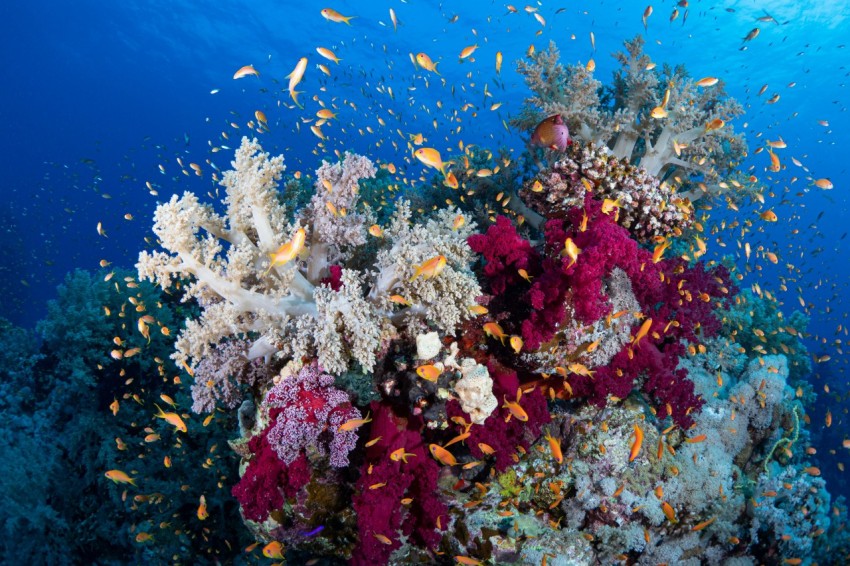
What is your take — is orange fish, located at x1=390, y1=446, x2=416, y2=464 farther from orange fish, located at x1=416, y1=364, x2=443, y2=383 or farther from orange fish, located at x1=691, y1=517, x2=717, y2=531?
orange fish, located at x1=691, y1=517, x2=717, y2=531

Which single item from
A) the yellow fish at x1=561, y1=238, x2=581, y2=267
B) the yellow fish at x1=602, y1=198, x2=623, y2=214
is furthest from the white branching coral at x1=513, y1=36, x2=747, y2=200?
the yellow fish at x1=561, y1=238, x2=581, y2=267

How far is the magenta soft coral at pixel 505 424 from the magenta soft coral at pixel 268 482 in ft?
5.16

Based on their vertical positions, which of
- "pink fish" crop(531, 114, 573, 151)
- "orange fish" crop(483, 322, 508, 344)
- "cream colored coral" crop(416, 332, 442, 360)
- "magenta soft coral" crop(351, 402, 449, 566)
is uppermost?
"pink fish" crop(531, 114, 573, 151)

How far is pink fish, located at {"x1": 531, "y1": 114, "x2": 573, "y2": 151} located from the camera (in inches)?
243

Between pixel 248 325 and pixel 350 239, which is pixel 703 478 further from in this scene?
pixel 248 325

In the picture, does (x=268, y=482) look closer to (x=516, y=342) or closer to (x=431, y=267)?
(x=431, y=267)

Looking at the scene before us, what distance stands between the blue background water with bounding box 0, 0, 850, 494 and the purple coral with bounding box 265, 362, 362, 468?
10.7m

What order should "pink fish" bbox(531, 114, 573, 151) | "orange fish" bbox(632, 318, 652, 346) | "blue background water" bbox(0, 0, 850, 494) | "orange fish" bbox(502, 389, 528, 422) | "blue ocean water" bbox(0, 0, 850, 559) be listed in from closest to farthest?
"orange fish" bbox(502, 389, 528, 422) → "orange fish" bbox(632, 318, 652, 346) → "pink fish" bbox(531, 114, 573, 151) → "blue ocean water" bbox(0, 0, 850, 559) → "blue background water" bbox(0, 0, 850, 494)

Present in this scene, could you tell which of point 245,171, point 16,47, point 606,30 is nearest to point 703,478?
point 245,171

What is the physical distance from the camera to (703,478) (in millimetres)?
5227

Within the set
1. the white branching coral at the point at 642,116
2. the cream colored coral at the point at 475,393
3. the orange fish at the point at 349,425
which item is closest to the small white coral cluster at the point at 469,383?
the cream colored coral at the point at 475,393

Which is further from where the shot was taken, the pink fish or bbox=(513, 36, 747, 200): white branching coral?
bbox=(513, 36, 747, 200): white branching coral

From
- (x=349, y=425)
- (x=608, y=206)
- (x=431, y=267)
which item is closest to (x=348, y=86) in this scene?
(x=608, y=206)

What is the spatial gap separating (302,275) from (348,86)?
25547 mm
